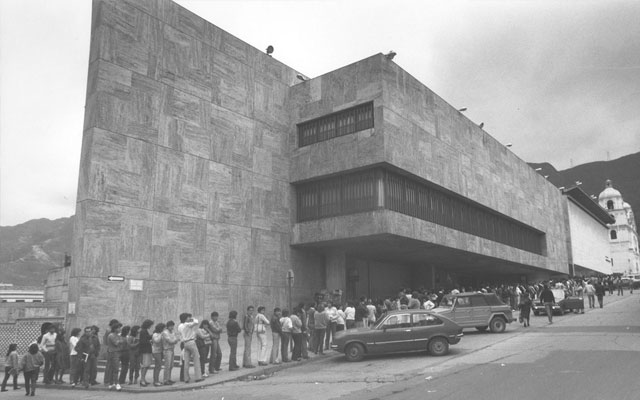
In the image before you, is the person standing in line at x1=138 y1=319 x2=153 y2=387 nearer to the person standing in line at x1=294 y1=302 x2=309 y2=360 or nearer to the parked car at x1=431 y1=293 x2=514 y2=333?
the person standing in line at x1=294 y1=302 x2=309 y2=360

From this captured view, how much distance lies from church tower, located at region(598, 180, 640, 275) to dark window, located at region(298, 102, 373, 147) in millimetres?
123445

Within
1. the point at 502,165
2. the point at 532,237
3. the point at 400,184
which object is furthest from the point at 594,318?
the point at 532,237

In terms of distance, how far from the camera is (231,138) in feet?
85.4

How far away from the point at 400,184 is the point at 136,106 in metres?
13.8

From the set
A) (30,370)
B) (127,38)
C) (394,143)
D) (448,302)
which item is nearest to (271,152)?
(394,143)

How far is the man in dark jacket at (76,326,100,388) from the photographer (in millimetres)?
14320

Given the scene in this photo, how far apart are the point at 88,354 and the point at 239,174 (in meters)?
13.1

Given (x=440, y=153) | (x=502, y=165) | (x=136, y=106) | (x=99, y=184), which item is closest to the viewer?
(x=99, y=184)

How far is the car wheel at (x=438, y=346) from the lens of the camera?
50.7 feet

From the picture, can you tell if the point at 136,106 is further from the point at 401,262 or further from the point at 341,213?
the point at 401,262

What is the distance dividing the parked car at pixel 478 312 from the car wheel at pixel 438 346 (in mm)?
4567

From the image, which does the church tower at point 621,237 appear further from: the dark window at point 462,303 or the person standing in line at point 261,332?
the person standing in line at point 261,332

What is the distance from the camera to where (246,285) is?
25.5 metres

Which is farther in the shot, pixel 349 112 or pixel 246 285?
pixel 349 112
